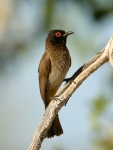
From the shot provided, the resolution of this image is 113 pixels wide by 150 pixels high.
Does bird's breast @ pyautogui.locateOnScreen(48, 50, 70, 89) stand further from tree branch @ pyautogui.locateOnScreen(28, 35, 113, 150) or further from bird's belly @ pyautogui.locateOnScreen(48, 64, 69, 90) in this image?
tree branch @ pyautogui.locateOnScreen(28, 35, 113, 150)

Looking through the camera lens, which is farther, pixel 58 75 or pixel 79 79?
pixel 58 75

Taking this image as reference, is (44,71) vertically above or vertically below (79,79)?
above

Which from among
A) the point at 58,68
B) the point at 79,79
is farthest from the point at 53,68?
the point at 79,79

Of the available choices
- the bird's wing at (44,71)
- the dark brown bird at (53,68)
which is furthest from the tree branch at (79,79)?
the bird's wing at (44,71)

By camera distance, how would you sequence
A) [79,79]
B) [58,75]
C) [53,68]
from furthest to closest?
[53,68] → [58,75] → [79,79]

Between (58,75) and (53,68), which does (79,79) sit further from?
(53,68)

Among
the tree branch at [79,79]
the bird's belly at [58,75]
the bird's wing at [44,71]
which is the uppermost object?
the bird's wing at [44,71]

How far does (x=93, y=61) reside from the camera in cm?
178

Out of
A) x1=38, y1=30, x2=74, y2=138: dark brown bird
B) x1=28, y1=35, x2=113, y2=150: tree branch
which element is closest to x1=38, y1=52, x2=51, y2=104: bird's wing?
x1=38, y1=30, x2=74, y2=138: dark brown bird

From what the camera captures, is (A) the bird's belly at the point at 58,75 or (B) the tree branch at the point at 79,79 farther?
(A) the bird's belly at the point at 58,75

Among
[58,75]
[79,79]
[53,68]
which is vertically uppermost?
[53,68]

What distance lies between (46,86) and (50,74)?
0.18 metres

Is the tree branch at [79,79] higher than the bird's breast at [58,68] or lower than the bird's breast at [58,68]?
lower

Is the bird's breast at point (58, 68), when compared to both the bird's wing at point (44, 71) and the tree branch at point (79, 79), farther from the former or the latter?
the tree branch at point (79, 79)
